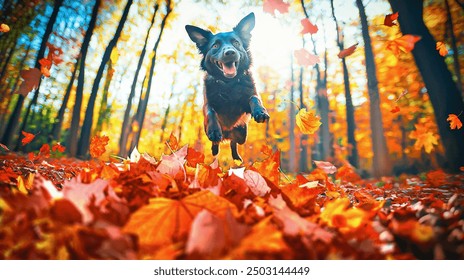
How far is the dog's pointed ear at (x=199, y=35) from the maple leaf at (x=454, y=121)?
2916 millimetres

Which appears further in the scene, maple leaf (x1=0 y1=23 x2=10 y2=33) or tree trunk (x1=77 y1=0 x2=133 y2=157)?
tree trunk (x1=77 y1=0 x2=133 y2=157)

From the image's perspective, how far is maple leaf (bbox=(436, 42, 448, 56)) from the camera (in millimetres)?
2593

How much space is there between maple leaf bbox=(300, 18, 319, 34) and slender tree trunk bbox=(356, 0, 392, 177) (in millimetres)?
425

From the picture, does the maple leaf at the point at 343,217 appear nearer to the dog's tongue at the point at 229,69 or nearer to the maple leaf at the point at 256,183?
the maple leaf at the point at 256,183

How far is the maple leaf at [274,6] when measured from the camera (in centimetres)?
250

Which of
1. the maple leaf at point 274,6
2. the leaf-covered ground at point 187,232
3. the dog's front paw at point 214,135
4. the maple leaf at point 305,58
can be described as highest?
the maple leaf at point 274,6

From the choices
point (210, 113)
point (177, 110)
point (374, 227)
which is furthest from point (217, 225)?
point (177, 110)

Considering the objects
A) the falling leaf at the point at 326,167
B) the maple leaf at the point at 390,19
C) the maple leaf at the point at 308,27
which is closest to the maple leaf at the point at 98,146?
the falling leaf at the point at 326,167

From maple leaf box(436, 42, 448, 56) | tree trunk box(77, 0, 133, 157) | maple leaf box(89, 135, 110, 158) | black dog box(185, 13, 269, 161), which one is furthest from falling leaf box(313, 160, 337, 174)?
tree trunk box(77, 0, 133, 157)

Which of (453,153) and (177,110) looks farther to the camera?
(177,110)

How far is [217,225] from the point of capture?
54cm

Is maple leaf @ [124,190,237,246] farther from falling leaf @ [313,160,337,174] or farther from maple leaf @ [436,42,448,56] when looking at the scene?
maple leaf @ [436,42,448,56]

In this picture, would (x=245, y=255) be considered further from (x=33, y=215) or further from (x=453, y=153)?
(x=453, y=153)
